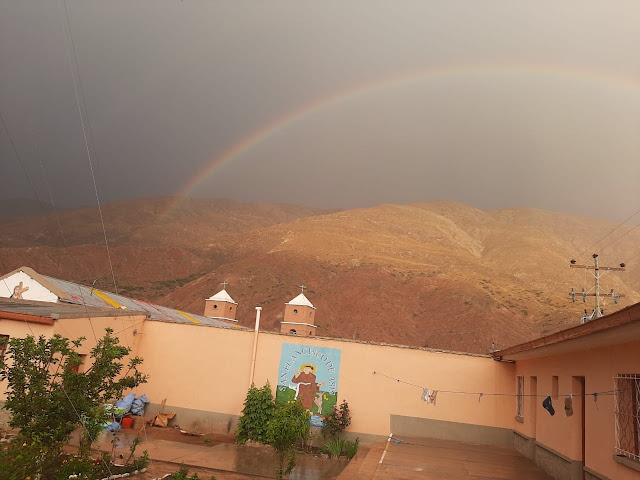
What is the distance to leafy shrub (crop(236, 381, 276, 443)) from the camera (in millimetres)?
15336

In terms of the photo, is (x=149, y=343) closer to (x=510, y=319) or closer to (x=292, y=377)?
(x=292, y=377)

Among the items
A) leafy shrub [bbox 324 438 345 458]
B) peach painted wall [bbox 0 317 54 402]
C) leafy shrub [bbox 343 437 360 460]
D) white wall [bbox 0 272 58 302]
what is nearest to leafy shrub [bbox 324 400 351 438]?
leafy shrub [bbox 324 438 345 458]

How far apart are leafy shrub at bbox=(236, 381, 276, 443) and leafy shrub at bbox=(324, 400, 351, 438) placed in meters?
1.75

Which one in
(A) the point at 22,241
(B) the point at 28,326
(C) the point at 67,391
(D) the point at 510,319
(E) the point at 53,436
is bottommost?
(E) the point at 53,436

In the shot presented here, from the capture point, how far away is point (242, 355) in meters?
16.7

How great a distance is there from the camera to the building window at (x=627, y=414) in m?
7.86

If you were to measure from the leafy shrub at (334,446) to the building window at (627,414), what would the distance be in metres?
8.25

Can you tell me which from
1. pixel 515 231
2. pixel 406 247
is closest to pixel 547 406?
pixel 406 247

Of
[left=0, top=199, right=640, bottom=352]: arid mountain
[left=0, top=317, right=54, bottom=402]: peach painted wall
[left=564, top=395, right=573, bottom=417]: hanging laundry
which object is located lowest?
[left=564, top=395, right=573, bottom=417]: hanging laundry

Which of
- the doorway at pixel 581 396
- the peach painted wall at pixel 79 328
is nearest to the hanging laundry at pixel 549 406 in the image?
the doorway at pixel 581 396

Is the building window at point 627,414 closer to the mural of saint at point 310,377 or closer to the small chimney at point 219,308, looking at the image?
the mural of saint at point 310,377

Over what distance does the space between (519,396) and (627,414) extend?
7.95 meters

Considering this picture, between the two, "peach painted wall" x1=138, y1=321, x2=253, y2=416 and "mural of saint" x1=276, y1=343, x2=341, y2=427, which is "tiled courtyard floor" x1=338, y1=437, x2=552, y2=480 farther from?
"peach painted wall" x1=138, y1=321, x2=253, y2=416

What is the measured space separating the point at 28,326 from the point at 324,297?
63.6 m
